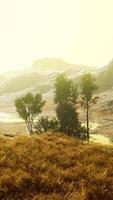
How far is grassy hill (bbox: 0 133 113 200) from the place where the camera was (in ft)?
28.8

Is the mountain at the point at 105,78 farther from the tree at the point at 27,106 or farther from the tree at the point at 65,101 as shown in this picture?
the tree at the point at 65,101

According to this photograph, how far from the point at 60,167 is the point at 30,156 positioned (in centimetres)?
139

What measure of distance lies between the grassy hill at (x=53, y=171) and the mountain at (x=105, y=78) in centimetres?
16764

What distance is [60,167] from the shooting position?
36.8 ft

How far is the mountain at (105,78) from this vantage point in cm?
18277

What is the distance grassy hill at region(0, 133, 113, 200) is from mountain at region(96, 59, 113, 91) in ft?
550

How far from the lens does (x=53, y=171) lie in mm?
10617

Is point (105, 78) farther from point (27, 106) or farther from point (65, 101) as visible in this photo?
point (65, 101)

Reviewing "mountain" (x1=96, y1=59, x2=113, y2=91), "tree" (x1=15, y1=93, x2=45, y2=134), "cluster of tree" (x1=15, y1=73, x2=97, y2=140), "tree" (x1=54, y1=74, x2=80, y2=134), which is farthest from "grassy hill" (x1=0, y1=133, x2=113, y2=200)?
"mountain" (x1=96, y1=59, x2=113, y2=91)

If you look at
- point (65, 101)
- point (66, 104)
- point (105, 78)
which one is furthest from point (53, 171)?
point (105, 78)

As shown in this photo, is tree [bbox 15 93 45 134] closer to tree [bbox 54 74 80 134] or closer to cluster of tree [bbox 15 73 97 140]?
cluster of tree [bbox 15 73 97 140]

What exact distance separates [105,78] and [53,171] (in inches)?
7118

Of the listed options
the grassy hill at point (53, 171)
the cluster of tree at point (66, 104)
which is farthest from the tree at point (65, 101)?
the grassy hill at point (53, 171)

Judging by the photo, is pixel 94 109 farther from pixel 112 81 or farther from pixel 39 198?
pixel 39 198
